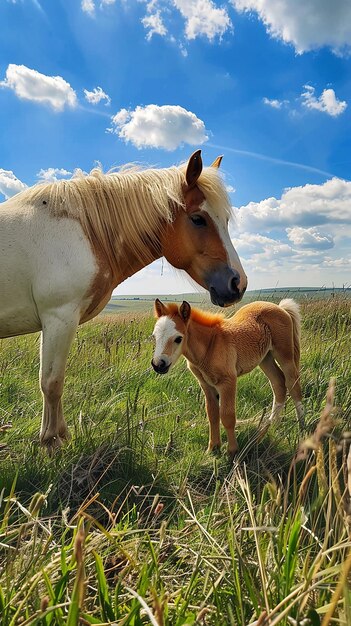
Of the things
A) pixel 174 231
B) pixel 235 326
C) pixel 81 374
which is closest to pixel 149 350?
pixel 81 374

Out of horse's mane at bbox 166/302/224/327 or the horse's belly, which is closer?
the horse's belly

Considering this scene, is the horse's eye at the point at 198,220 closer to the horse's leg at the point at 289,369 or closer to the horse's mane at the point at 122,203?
the horse's mane at the point at 122,203

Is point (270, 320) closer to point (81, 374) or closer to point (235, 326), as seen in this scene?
point (235, 326)

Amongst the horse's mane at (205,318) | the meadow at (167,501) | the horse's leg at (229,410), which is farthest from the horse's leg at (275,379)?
the horse's leg at (229,410)

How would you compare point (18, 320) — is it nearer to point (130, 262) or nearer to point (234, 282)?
point (130, 262)

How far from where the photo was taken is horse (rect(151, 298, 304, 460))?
3.56 m

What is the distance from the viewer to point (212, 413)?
12.3 ft

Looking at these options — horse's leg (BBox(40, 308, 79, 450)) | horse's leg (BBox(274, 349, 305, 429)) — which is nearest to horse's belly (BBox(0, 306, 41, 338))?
horse's leg (BBox(40, 308, 79, 450))

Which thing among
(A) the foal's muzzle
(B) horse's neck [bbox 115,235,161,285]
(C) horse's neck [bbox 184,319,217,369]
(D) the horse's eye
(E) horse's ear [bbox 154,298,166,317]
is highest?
(D) the horse's eye

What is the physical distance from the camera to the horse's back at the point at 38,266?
10.4 feet

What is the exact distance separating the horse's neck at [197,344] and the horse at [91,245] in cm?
52

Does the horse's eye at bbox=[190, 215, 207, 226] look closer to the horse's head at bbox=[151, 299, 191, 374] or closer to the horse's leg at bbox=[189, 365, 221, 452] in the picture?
the horse's head at bbox=[151, 299, 191, 374]

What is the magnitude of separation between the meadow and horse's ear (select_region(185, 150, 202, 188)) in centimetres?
186

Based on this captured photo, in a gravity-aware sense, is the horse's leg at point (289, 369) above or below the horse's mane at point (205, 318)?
below
